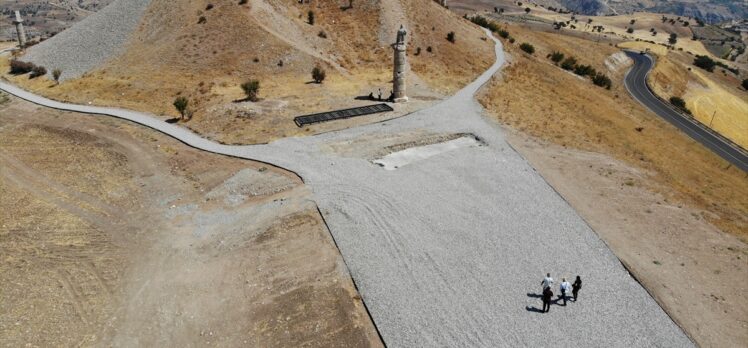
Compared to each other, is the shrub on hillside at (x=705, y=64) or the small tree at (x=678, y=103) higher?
the shrub on hillside at (x=705, y=64)

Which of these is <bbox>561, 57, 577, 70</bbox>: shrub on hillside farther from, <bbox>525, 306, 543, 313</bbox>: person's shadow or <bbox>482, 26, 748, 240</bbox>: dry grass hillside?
<bbox>525, 306, 543, 313</bbox>: person's shadow

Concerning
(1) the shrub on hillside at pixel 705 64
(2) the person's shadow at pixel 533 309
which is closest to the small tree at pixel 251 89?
(2) the person's shadow at pixel 533 309

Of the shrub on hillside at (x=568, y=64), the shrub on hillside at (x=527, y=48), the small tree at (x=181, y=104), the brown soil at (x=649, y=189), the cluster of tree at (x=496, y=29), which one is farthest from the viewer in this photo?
the cluster of tree at (x=496, y=29)

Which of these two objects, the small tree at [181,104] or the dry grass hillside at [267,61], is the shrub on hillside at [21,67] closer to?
the dry grass hillside at [267,61]

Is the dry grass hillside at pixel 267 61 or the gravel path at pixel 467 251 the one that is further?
the dry grass hillside at pixel 267 61

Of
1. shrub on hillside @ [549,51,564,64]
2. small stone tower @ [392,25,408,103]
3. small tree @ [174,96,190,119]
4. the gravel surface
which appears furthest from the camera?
shrub on hillside @ [549,51,564,64]

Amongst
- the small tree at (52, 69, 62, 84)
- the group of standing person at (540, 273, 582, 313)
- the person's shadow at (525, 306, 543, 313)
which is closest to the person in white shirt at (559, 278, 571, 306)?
the group of standing person at (540, 273, 582, 313)

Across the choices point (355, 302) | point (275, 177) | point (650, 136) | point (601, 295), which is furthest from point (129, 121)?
point (650, 136)
